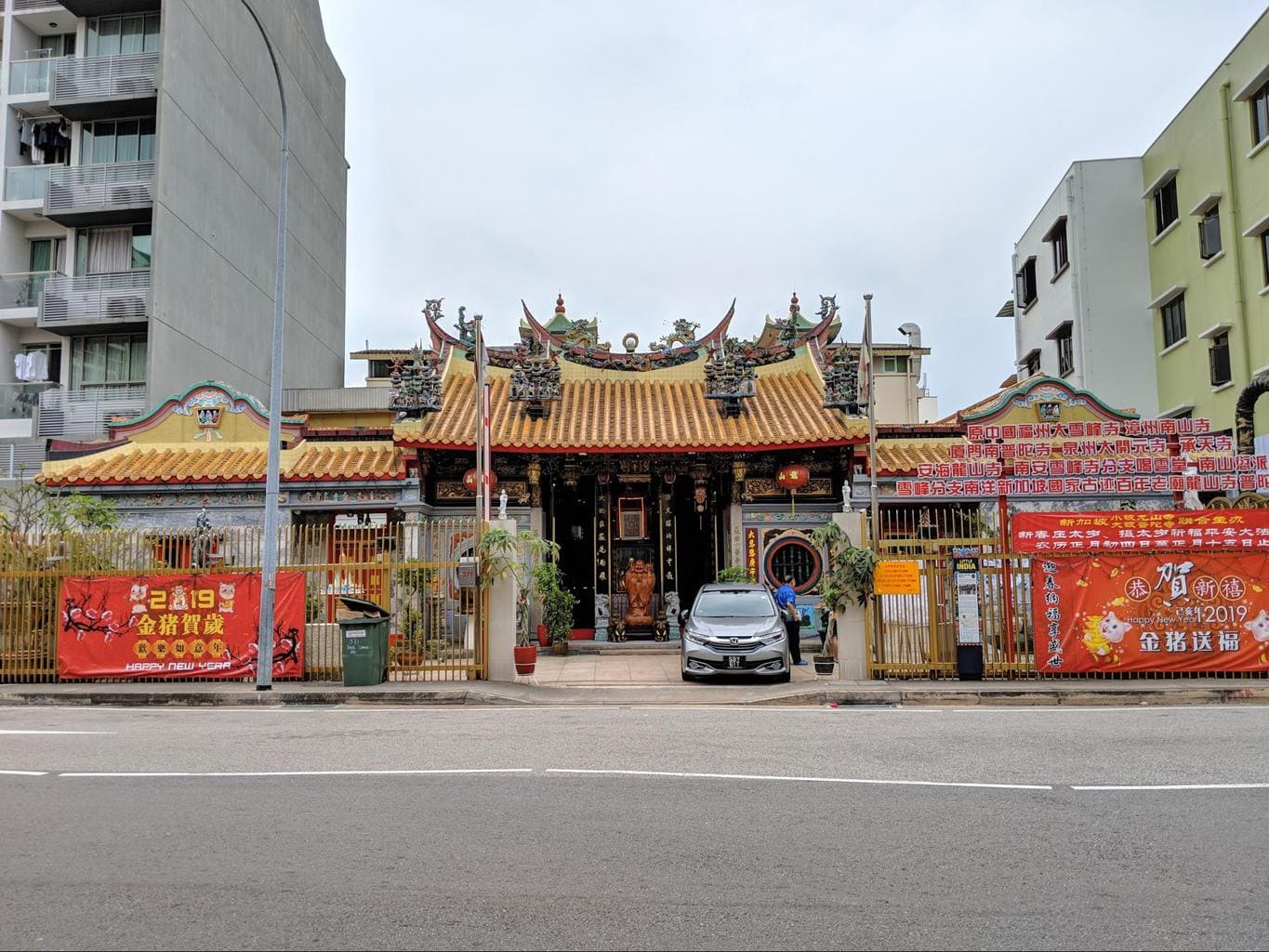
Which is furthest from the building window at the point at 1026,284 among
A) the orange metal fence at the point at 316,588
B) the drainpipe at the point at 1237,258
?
the orange metal fence at the point at 316,588

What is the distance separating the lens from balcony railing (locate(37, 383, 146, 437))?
27188mm

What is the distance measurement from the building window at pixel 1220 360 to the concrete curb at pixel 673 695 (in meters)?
13.7

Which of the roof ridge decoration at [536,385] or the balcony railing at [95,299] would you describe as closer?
the roof ridge decoration at [536,385]

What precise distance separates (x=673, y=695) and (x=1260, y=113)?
2030 cm

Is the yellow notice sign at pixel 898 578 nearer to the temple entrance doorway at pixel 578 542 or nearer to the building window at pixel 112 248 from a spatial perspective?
the temple entrance doorway at pixel 578 542

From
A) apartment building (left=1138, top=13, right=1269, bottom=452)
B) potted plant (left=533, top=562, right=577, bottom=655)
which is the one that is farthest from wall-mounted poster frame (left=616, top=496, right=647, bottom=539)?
apartment building (left=1138, top=13, right=1269, bottom=452)

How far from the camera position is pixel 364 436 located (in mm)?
22656

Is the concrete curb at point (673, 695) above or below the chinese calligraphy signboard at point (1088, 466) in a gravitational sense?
below

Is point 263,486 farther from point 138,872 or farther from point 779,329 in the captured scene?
point 138,872

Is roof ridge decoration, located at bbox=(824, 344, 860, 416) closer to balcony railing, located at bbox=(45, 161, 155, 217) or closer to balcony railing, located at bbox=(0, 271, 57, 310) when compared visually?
balcony railing, located at bbox=(45, 161, 155, 217)

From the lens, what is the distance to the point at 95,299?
27.2 metres

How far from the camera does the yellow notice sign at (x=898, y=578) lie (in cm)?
1508

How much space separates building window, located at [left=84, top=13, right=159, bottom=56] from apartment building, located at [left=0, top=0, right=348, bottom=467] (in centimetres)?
4

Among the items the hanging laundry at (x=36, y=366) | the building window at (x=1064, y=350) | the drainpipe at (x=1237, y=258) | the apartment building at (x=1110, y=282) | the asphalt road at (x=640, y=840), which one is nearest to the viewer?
the asphalt road at (x=640, y=840)
